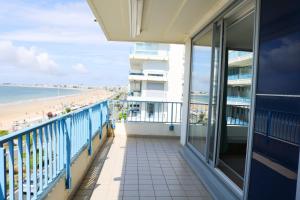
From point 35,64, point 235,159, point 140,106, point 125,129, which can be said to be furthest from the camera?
point 35,64

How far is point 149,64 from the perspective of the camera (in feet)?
53.4

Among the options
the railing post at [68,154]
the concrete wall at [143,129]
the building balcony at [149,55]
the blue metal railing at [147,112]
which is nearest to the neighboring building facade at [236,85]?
the concrete wall at [143,129]

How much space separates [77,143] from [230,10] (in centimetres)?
244

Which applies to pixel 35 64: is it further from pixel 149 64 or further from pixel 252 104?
pixel 252 104

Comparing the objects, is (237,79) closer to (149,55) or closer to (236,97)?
(236,97)

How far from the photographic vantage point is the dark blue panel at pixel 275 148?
Answer: 1.59m

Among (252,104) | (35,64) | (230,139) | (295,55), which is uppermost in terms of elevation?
(35,64)

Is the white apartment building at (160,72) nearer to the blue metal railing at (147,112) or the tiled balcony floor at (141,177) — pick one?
the blue metal railing at (147,112)

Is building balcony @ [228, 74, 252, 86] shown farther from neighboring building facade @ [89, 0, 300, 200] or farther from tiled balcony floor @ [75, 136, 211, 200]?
tiled balcony floor @ [75, 136, 211, 200]

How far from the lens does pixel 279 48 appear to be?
179 centimetres

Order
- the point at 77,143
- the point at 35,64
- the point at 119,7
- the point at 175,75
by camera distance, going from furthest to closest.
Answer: the point at 35,64 < the point at 175,75 < the point at 119,7 < the point at 77,143

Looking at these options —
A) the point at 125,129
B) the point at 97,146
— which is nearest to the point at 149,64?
the point at 125,129

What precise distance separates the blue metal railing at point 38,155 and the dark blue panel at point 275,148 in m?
1.69

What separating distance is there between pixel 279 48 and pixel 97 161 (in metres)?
3.25
